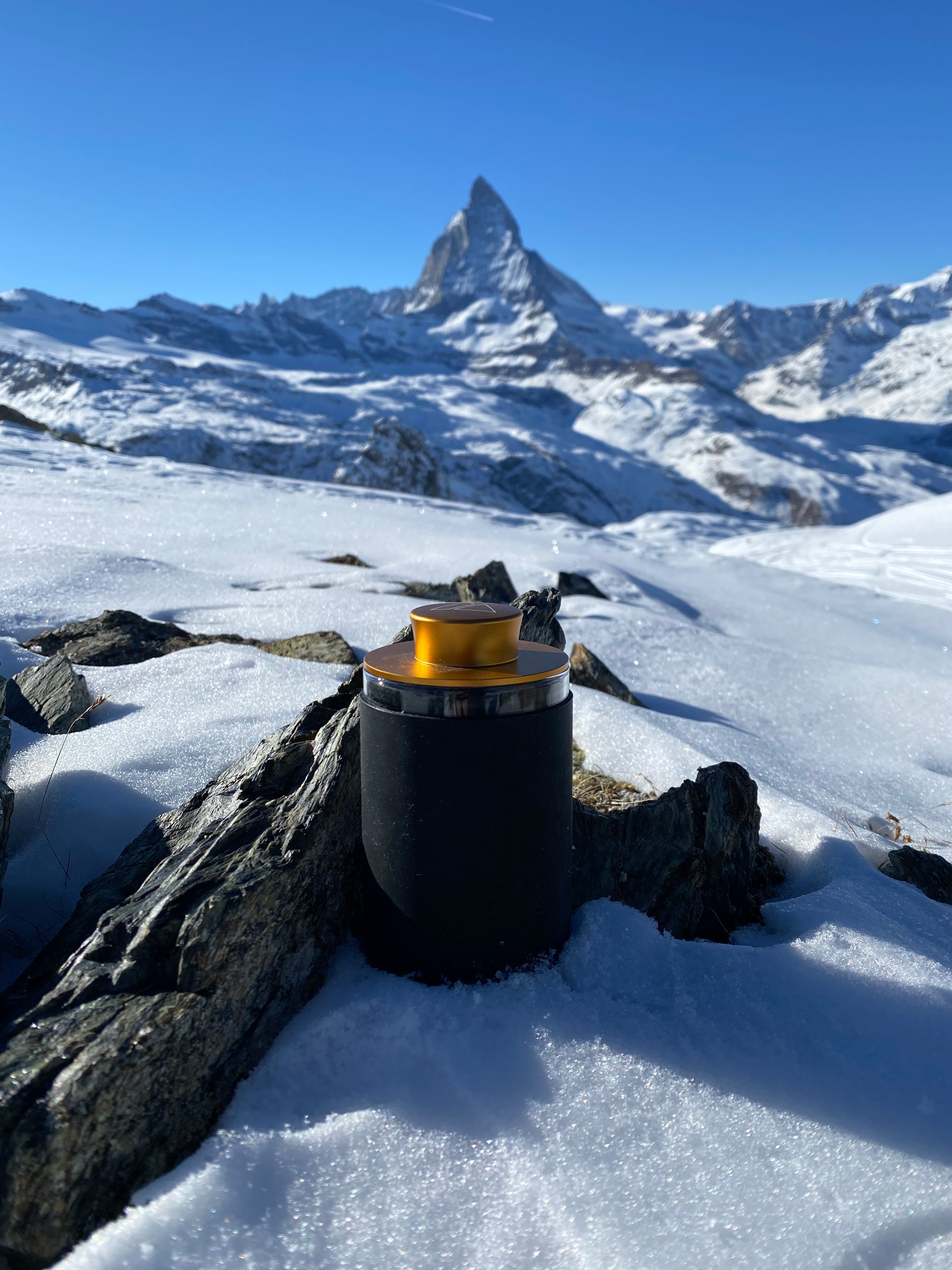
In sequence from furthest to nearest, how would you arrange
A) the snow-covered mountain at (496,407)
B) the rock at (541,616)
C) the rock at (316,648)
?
1. the snow-covered mountain at (496,407)
2. the rock at (316,648)
3. the rock at (541,616)

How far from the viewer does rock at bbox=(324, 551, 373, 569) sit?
8.32 metres

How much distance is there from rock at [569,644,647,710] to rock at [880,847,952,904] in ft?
6.13

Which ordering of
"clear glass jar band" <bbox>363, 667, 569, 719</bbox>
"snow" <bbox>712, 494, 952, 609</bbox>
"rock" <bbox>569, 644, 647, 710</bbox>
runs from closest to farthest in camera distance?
1. "clear glass jar band" <bbox>363, 667, 569, 719</bbox>
2. "rock" <bbox>569, 644, 647, 710</bbox>
3. "snow" <bbox>712, 494, 952, 609</bbox>

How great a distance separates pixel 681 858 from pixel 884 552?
15249 mm

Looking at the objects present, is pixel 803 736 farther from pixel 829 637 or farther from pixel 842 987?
pixel 829 637

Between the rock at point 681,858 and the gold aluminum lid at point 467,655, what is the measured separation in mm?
725

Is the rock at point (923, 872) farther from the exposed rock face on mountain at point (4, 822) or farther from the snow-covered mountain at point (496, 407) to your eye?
the snow-covered mountain at point (496, 407)

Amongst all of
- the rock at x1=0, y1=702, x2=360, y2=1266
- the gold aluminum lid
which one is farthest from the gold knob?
the rock at x1=0, y1=702, x2=360, y2=1266

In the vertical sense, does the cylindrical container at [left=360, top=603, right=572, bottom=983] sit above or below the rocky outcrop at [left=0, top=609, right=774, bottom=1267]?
above

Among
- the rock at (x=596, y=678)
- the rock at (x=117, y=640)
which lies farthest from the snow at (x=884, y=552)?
the rock at (x=117, y=640)

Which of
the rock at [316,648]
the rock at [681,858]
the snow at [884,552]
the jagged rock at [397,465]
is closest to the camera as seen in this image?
the rock at [681,858]

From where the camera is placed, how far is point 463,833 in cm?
188

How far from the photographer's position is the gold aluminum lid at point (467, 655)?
6.02 feet

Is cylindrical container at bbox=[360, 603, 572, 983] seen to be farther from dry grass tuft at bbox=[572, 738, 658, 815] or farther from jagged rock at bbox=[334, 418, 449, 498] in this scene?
jagged rock at bbox=[334, 418, 449, 498]
